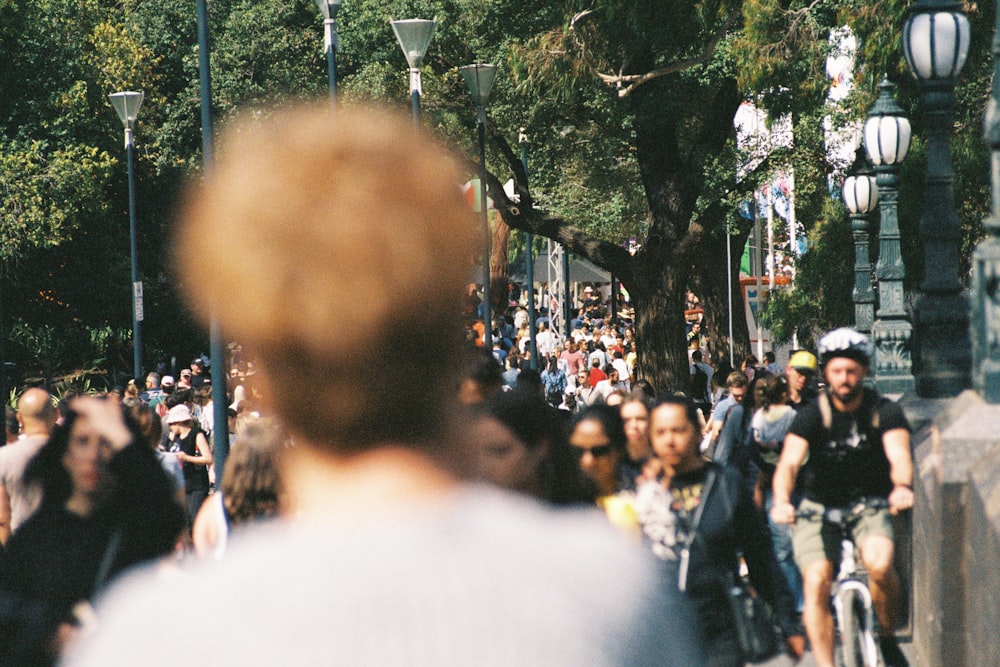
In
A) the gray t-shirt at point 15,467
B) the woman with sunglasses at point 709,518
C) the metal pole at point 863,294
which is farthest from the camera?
the metal pole at point 863,294

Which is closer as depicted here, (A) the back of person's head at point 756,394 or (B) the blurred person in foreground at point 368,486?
(B) the blurred person in foreground at point 368,486

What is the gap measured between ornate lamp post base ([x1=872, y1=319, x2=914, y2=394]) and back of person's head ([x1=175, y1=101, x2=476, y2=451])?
37.5 ft

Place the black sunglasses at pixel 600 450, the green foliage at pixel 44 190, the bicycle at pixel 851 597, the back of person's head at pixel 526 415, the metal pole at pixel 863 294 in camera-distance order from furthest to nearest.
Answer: the green foliage at pixel 44 190 < the metal pole at pixel 863 294 < the bicycle at pixel 851 597 < the black sunglasses at pixel 600 450 < the back of person's head at pixel 526 415

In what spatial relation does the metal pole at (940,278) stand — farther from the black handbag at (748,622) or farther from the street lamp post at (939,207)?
the black handbag at (748,622)

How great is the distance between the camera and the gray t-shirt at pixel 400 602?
1438 mm

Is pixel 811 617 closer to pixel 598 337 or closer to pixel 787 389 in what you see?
pixel 787 389

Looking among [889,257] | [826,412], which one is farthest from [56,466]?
[889,257]

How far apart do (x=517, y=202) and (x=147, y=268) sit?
81.5 ft

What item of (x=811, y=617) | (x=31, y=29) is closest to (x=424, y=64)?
(x=31, y=29)

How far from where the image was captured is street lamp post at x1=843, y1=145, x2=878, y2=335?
15453mm

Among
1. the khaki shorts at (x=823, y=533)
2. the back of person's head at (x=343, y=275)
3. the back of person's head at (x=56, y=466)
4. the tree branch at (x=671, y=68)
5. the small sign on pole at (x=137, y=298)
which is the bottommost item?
the khaki shorts at (x=823, y=533)

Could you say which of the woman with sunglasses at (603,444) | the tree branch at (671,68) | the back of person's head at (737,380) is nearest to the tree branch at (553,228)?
the tree branch at (671,68)

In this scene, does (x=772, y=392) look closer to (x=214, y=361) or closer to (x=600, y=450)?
(x=600, y=450)

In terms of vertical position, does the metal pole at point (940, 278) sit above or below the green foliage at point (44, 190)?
below
